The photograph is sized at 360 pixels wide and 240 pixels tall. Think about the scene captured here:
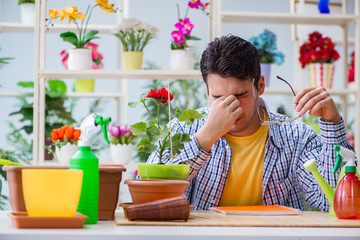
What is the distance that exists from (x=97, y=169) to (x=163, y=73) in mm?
1738

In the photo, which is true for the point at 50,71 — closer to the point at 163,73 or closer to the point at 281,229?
the point at 163,73

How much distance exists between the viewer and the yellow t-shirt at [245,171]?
1.73 metres

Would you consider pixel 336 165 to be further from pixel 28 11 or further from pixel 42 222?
pixel 28 11

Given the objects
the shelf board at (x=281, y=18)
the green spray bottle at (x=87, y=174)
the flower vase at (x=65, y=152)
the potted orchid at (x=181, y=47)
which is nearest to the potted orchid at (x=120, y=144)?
the flower vase at (x=65, y=152)

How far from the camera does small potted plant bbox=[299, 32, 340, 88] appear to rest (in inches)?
127

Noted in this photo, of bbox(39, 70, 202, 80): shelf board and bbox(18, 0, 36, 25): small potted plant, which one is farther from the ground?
bbox(18, 0, 36, 25): small potted plant

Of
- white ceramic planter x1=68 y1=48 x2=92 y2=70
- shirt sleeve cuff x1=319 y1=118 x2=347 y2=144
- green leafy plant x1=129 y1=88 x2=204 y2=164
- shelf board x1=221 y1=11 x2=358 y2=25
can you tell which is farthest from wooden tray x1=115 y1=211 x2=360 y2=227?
shelf board x1=221 y1=11 x2=358 y2=25

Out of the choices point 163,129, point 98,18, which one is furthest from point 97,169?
point 98,18

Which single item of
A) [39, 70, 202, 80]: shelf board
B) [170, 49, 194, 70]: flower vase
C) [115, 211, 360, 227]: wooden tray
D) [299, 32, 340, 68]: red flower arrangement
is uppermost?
[299, 32, 340, 68]: red flower arrangement

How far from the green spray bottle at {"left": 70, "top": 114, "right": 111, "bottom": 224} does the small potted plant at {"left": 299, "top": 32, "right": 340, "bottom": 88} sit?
94.5 inches

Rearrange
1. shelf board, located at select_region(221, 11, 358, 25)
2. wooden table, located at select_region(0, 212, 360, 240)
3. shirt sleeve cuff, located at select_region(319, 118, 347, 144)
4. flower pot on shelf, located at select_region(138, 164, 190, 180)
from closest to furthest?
wooden table, located at select_region(0, 212, 360, 240)
flower pot on shelf, located at select_region(138, 164, 190, 180)
shirt sleeve cuff, located at select_region(319, 118, 347, 144)
shelf board, located at select_region(221, 11, 358, 25)

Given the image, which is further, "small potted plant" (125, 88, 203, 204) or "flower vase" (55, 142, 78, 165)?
"flower vase" (55, 142, 78, 165)

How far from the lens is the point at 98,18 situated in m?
4.81

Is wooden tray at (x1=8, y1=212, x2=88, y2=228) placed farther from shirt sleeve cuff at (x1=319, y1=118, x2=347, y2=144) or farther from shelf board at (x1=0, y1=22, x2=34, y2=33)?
shelf board at (x1=0, y1=22, x2=34, y2=33)
